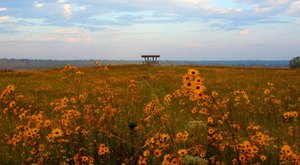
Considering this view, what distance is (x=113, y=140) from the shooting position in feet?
20.5

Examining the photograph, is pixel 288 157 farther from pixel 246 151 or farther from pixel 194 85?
pixel 194 85

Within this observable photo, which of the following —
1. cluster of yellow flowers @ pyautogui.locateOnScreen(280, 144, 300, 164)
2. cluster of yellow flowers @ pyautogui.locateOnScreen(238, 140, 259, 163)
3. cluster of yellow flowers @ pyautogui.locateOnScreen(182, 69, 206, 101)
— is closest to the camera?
cluster of yellow flowers @ pyautogui.locateOnScreen(182, 69, 206, 101)

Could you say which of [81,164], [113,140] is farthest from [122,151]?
[81,164]

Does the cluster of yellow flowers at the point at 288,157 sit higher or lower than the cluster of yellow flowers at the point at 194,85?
lower

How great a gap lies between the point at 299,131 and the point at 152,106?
13.9 ft

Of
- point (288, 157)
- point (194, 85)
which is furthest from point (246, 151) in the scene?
point (194, 85)

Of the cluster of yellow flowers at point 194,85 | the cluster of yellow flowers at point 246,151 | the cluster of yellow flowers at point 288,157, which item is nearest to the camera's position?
the cluster of yellow flowers at point 194,85

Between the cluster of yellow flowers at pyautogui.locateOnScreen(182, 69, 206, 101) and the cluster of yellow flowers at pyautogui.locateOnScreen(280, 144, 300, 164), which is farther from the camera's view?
the cluster of yellow flowers at pyautogui.locateOnScreen(280, 144, 300, 164)

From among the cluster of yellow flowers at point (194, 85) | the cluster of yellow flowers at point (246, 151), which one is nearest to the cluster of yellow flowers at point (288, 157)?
the cluster of yellow flowers at point (246, 151)

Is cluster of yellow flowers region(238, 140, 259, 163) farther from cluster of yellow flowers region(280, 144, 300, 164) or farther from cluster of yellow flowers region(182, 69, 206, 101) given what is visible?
cluster of yellow flowers region(182, 69, 206, 101)

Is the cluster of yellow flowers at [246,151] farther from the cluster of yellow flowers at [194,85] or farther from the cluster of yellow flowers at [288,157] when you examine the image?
the cluster of yellow flowers at [194,85]

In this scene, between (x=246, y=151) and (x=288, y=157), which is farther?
(x=246, y=151)

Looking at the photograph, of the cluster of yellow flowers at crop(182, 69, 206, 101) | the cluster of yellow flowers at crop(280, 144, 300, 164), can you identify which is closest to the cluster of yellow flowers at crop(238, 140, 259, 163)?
the cluster of yellow flowers at crop(280, 144, 300, 164)

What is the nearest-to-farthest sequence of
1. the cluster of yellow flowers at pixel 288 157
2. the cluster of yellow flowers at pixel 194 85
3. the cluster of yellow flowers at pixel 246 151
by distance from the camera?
the cluster of yellow flowers at pixel 194 85
the cluster of yellow flowers at pixel 288 157
the cluster of yellow flowers at pixel 246 151
